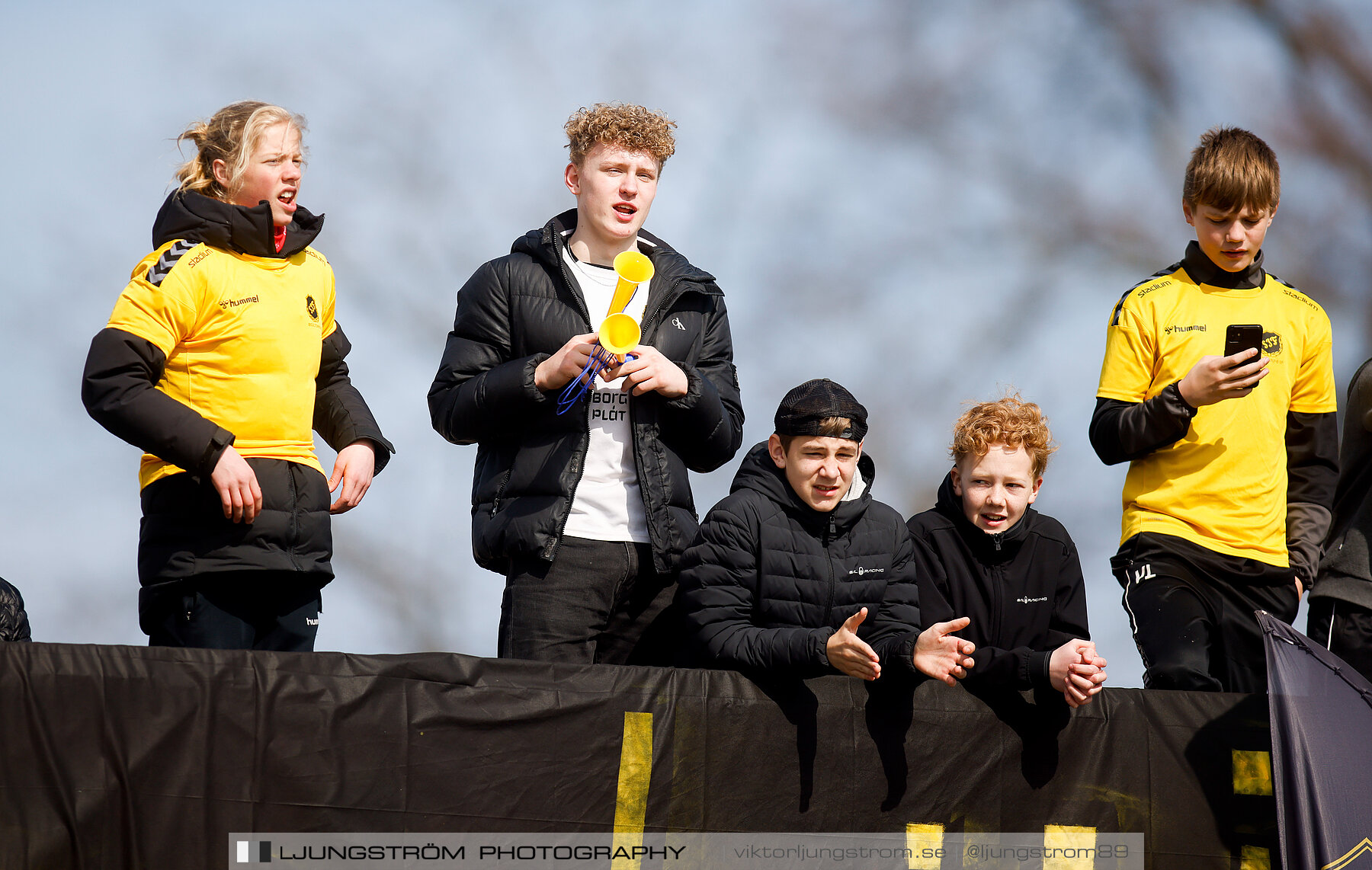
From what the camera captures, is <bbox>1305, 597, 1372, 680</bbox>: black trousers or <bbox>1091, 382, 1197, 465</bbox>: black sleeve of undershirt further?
<bbox>1305, 597, 1372, 680</bbox>: black trousers

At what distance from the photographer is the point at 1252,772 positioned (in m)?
3.53

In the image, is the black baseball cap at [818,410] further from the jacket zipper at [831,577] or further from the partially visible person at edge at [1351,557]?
the partially visible person at edge at [1351,557]

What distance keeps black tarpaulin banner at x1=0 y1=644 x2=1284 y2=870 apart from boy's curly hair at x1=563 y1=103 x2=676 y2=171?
156 centimetres

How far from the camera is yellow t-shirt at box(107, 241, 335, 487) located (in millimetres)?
3297

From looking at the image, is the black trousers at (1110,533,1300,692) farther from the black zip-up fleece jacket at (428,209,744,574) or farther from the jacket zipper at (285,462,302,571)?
the jacket zipper at (285,462,302,571)

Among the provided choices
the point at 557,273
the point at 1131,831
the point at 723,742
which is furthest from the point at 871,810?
the point at 557,273

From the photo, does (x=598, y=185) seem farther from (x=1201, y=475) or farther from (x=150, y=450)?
(x=1201, y=475)

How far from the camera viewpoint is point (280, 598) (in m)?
3.35

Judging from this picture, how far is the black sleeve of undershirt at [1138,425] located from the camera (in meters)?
3.77

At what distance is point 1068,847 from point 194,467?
7.86ft

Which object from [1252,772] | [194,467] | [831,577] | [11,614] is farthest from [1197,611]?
[11,614]

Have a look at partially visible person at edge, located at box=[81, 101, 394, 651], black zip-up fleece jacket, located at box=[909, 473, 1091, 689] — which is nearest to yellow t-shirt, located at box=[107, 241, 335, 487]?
partially visible person at edge, located at box=[81, 101, 394, 651]

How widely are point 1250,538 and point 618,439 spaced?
187 centimetres

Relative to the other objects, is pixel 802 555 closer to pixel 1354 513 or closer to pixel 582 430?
pixel 582 430
